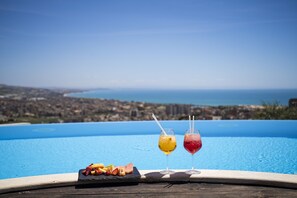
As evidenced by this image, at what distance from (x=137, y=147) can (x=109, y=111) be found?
3.36 metres

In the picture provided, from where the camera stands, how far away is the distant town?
30.8 ft

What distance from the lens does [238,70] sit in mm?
16062

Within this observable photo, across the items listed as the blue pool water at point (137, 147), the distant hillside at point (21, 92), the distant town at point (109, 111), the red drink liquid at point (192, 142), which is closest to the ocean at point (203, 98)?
the distant town at point (109, 111)

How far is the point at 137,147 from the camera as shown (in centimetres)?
681

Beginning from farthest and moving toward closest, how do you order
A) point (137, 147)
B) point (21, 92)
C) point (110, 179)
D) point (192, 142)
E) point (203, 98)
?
point (203, 98)
point (21, 92)
point (137, 147)
point (192, 142)
point (110, 179)

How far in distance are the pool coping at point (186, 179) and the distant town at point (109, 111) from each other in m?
7.40

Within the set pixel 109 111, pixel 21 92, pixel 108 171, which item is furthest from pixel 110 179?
pixel 21 92

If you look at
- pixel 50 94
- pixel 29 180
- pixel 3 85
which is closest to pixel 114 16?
pixel 50 94

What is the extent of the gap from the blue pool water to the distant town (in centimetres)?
72

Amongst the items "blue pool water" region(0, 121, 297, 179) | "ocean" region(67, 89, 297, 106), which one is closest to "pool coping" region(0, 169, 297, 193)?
"blue pool water" region(0, 121, 297, 179)

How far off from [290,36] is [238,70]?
3.41m

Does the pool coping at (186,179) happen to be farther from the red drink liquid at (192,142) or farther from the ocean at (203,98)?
the ocean at (203,98)

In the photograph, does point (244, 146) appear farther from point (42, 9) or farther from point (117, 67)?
point (117, 67)

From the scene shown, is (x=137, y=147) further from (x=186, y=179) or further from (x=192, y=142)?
(x=186, y=179)
